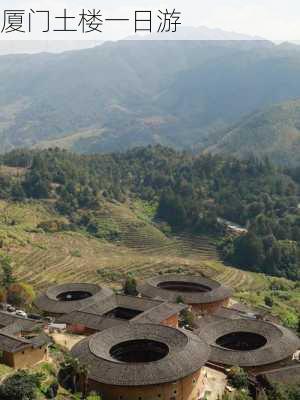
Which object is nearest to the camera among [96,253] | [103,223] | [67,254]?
[67,254]

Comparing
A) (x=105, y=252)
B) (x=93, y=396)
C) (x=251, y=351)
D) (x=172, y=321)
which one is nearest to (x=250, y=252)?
(x=105, y=252)

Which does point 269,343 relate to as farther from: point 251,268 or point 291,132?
point 291,132

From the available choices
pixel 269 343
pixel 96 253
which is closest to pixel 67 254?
pixel 96 253

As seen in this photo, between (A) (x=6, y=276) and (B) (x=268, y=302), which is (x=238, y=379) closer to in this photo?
(B) (x=268, y=302)

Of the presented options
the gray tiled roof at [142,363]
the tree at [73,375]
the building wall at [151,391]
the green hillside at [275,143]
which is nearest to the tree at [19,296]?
the gray tiled roof at [142,363]

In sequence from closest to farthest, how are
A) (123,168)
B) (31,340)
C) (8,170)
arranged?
(31,340) < (8,170) < (123,168)

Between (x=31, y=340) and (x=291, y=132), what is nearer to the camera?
(x=31, y=340)

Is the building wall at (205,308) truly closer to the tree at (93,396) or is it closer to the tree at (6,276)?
the tree at (6,276)
